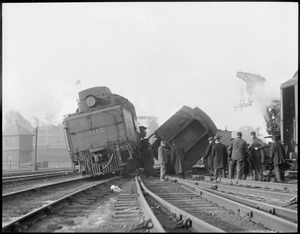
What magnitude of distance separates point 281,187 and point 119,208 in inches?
176

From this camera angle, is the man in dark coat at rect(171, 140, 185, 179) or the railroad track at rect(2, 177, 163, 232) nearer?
the railroad track at rect(2, 177, 163, 232)

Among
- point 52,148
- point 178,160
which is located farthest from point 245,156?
point 52,148

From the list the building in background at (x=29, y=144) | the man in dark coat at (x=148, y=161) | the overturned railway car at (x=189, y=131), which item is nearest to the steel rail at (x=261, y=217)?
the man in dark coat at (x=148, y=161)

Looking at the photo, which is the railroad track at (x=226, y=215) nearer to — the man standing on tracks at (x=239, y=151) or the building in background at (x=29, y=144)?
the man standing on tracks at (x=239, y=151)

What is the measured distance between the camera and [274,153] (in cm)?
1111

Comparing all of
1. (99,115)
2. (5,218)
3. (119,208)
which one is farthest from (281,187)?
(99,115)

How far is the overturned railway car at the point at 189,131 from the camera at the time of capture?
1653 cm

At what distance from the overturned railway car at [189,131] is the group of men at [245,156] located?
2.59 meters

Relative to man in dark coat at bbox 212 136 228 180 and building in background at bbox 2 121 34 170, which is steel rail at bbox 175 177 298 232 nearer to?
man in dark coat at bbox 212 136 228 180

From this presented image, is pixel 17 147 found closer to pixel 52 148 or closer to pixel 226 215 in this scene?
pixel 52 148

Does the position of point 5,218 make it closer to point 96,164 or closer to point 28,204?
point 28,204

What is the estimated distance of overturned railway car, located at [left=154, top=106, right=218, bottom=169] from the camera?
1653 cm

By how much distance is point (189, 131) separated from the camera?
55.2 feet

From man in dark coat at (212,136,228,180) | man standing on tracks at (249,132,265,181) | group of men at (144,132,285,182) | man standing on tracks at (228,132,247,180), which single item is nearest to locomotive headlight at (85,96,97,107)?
group of men at (144,132,285,182)
